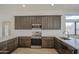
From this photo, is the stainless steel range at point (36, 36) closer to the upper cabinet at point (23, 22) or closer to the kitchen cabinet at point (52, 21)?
the upper cabinet at point (23, 22)

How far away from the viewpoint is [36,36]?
26.3 feet

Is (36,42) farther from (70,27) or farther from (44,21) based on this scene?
(70,27)

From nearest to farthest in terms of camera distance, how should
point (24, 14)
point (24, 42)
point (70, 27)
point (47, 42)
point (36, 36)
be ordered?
point (47, 42), point (24, 42), point (36, 36), point (24, 14), point (70, 27)

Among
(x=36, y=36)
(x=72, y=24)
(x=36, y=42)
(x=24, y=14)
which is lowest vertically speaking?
Answer: (x=36, y=42)

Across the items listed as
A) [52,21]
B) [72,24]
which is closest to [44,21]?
[52,21]

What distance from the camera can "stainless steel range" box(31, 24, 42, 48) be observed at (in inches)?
310

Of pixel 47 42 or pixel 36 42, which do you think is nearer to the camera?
pixel 47 42

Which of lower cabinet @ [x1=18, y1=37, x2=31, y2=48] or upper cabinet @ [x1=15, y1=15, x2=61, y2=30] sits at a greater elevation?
upper cabinet @ [x1=15, y1=15, x2=61, y2=30]

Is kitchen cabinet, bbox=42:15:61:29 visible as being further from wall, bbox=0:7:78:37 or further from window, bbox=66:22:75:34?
window, bbox=66:22:75:34

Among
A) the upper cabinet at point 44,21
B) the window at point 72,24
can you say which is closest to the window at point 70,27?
the window at point 72,24

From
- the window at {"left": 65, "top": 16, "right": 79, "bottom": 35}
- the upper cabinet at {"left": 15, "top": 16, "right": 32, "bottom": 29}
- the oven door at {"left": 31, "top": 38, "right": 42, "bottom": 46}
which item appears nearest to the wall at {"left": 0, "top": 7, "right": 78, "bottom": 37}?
the upper cabinet at {"left": 15, "top": 16, "right": 32, "bottom": 29}

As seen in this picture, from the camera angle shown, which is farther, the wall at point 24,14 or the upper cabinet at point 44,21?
the wall at point 24,14

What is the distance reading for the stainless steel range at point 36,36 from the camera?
787 centimetres
